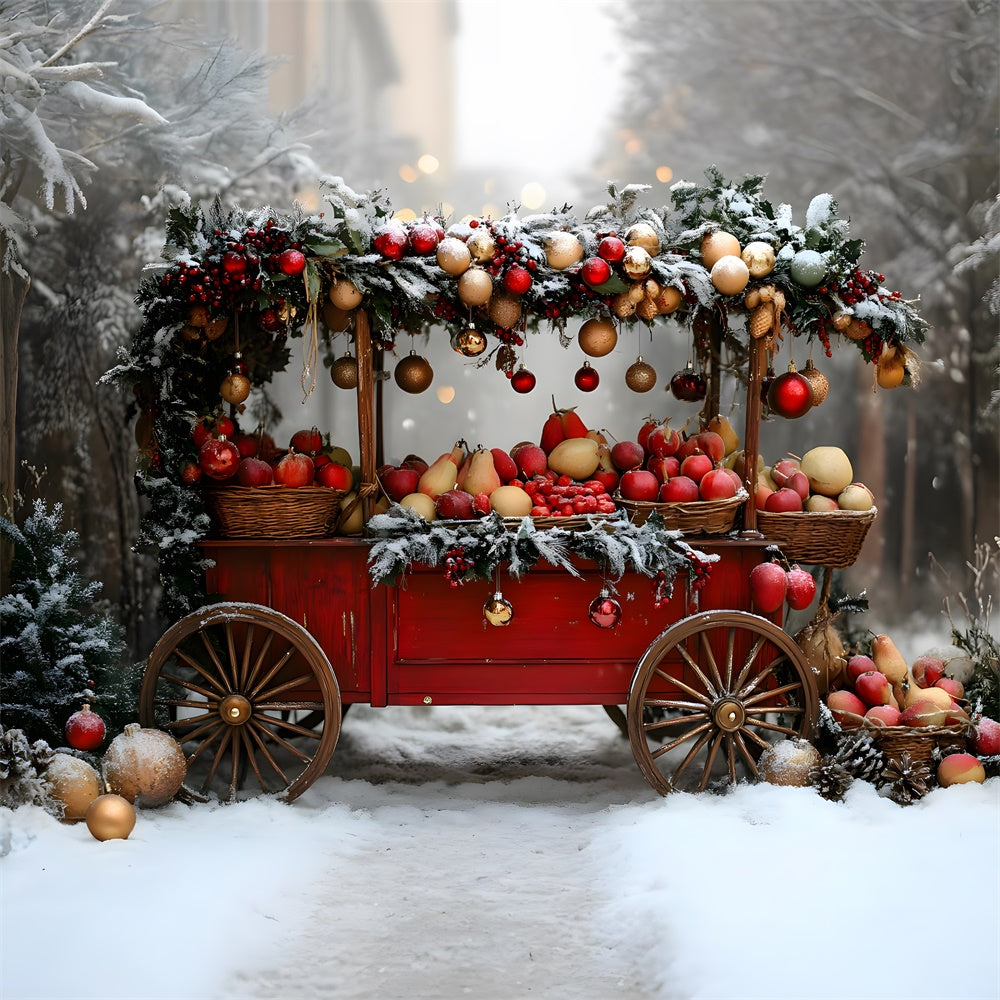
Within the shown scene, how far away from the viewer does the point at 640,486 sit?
4.79 metres

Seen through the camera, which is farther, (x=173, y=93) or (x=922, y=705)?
(x=173, y=93)

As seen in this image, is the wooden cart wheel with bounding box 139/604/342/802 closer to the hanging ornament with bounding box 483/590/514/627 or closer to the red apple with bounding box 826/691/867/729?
the hanging ornament with bounding box 483/590/514/627

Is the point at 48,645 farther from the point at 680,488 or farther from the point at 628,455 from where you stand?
the point at 680,488

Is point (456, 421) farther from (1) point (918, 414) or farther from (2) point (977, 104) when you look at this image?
(2) point (977, 104)

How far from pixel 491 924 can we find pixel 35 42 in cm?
542

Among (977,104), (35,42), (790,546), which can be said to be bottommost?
(790,546)

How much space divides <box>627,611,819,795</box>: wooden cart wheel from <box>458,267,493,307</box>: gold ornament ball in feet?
5.66

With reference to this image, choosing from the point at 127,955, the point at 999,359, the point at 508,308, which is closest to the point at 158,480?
the point at 508,308

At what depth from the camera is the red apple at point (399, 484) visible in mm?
5031

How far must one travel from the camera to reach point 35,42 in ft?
19.4

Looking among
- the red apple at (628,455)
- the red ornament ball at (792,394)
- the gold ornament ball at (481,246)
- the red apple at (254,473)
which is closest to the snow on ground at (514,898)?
the red apple at (254,473)

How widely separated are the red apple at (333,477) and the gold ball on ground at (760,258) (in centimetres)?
210

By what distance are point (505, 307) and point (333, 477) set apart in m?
1.14

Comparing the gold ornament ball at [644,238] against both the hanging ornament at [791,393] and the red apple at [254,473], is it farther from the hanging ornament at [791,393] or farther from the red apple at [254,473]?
the red apple at [254,473]
